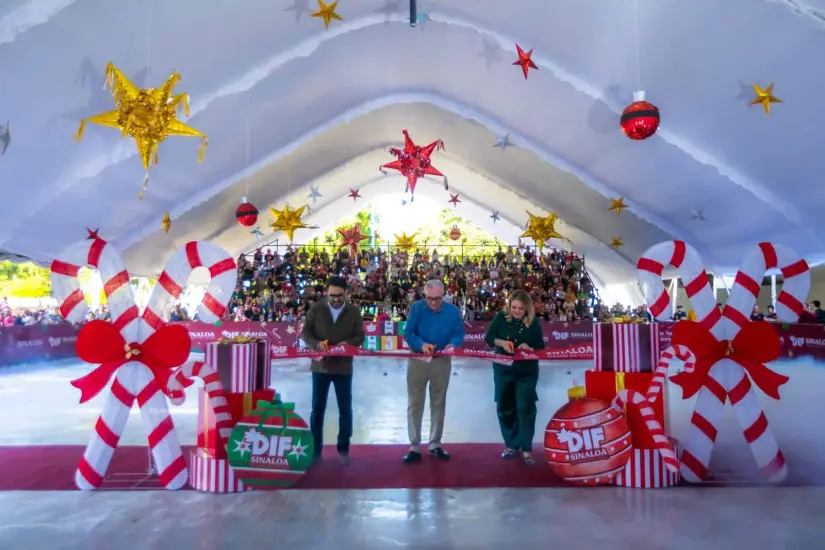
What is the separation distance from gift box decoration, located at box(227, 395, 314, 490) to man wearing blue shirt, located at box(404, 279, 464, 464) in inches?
38.4

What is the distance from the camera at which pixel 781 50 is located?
257 inches

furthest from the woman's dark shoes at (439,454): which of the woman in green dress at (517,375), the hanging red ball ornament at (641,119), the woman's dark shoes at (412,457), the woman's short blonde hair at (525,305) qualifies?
the hanging red ball ornament at (641,119)

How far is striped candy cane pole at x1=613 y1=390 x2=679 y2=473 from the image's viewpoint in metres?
3.56

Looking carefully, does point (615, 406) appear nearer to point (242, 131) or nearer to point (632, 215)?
point (242, 131)

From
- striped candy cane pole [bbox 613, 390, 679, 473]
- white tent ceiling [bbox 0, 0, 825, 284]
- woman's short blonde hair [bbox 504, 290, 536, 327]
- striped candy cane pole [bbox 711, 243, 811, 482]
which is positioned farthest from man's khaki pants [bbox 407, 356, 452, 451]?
white tent ceiling [bbox 0, 0, 825, 284]

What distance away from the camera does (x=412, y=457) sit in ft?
14.0

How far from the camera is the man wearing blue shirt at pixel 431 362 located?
14.4ft

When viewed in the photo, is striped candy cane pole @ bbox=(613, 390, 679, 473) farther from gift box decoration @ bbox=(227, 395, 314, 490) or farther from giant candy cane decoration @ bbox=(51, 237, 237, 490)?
giant candy cane decoration @ bbox=(51, 237, 237, 490)

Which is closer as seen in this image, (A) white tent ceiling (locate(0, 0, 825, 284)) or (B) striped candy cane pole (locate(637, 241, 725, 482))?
(B) striped candy cane pole (locate(637, 241, 725, 482))

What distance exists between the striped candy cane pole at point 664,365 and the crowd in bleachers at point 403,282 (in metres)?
10.1

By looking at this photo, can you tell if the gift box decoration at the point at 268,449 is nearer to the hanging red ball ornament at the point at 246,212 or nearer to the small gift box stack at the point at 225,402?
the small gift box stack at the point at 225,402

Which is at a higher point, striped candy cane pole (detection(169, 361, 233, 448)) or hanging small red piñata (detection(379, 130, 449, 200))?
hanging small red piñata (detection(379, 130, 449, 200))

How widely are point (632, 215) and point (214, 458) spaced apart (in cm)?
1139

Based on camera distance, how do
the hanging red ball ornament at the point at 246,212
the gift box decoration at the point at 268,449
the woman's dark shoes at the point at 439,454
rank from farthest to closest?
the hanging red ball ornament at the point at 246,212, the woman's dark shoes at the point at 439,454, the gift box decoration at the point at 268,449
